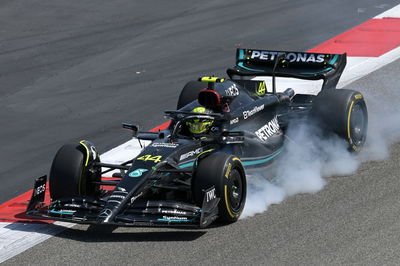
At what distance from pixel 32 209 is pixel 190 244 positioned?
6.99 ft

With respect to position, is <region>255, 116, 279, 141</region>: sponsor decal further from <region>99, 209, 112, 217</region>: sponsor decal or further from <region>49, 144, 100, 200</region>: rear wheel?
<region>99, 209, 112, 217</region>: sponsor decal

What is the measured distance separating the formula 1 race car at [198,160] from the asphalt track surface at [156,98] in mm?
343

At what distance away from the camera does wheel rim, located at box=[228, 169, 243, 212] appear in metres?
10.6

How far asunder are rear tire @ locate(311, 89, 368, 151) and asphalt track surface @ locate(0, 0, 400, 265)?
0.53 m

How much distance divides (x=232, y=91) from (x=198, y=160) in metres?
1.84

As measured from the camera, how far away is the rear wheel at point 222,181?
10406 mm

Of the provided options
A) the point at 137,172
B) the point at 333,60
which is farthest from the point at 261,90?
the point at 137,172

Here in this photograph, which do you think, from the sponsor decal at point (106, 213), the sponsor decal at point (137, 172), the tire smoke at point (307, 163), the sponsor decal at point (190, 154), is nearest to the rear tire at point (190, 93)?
the tire smoke at point (307, 163)

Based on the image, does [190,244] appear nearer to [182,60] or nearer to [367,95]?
[367,95]

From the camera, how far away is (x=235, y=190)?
1085 centimetres

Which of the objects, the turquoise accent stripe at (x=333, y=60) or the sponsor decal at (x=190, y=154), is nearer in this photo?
the sponsor decal at (x=190, y=154)

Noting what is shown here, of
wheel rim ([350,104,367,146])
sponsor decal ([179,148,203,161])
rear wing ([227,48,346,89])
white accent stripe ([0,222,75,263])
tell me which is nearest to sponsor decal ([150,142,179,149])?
sponsor decal ([179,148,203,161])

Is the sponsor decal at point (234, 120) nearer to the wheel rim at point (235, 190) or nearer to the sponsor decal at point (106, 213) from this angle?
the wheel rim at point (235, 190)

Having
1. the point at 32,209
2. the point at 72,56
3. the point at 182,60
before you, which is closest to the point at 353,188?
the point at 32,209
